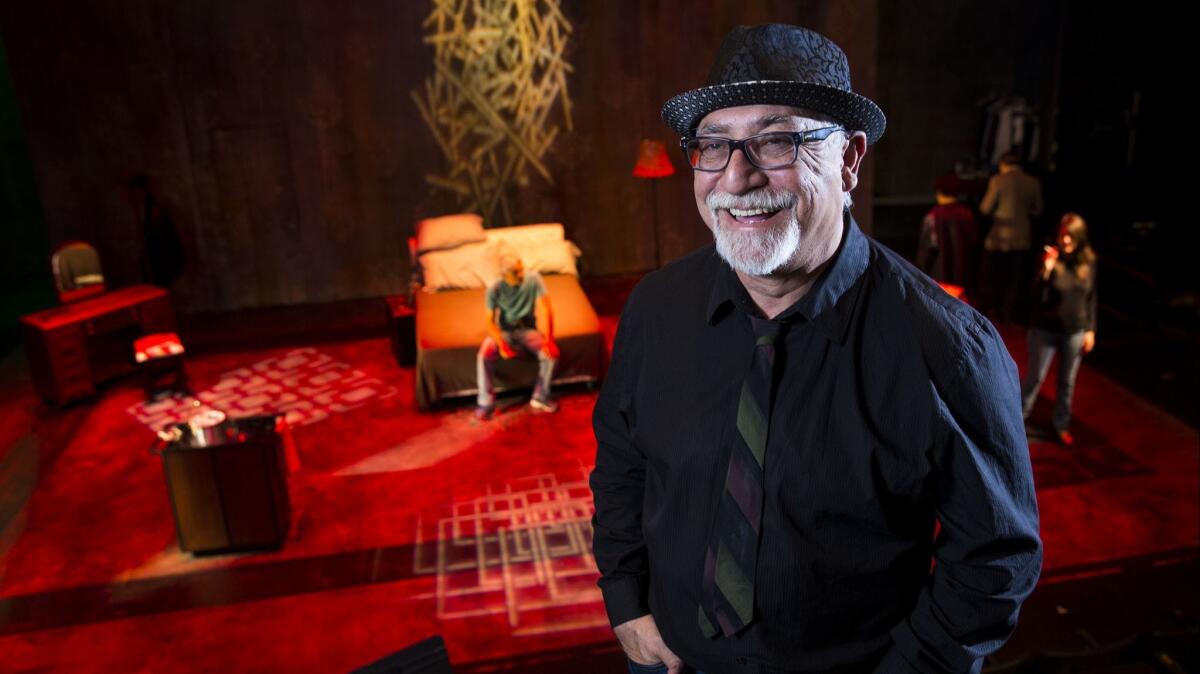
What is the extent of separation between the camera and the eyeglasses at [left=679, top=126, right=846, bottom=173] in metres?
1.45

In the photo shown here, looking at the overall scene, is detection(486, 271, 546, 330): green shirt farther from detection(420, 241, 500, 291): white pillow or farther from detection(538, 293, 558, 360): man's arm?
detection(420, 241, 500, 291): white pillow

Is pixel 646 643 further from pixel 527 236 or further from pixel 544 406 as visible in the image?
pixel 527 236

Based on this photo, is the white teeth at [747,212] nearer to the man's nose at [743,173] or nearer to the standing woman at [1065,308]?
the man's nose at [743,173]

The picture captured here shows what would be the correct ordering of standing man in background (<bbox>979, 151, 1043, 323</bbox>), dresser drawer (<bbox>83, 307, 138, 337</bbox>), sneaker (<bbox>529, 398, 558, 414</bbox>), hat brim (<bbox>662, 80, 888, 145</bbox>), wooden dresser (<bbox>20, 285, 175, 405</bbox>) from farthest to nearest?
standing man in background (<bbox>979, 151, 1043, 323</bbox>)
dresser drawer (<bbox>83, 307, 138, 337</bbox>)
wooden dresser (<bbox>20, 285, 175, 405</bbox>)
sneaker (<bbox>529, 398, 558, 414</bbox>)
hat brim (<bbox>662, 80, 888, 145</bbox>)

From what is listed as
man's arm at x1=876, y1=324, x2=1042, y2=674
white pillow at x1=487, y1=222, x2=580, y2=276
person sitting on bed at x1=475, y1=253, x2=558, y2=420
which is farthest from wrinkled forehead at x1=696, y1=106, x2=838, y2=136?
white pillow at x1=487, y1=222, x2=580, y2=276

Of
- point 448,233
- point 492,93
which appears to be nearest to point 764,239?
point 448,233

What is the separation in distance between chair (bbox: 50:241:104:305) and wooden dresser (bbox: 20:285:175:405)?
0.08m

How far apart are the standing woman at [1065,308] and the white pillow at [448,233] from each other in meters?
4.19

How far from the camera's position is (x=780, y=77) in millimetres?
1432

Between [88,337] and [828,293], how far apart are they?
624 cm

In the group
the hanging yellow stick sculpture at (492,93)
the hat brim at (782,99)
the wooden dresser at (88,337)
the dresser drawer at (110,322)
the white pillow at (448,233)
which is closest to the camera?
the hat brim at (782,99)

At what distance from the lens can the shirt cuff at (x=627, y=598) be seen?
185 cm

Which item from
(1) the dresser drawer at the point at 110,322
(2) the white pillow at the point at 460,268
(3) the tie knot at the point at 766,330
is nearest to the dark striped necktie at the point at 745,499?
(3) the tie knot at the point at 766,330

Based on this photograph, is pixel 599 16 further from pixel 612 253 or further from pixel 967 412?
pixel 967 412
